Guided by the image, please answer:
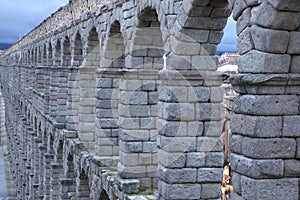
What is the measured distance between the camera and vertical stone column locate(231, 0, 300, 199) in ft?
16.7

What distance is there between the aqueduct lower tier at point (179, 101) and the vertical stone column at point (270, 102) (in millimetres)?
11

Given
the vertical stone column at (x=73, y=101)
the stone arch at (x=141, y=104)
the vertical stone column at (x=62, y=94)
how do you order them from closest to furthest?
the stone arch at (x=141, y=104) < the vertical stone column at (x=73, y=101) < the vertical stone column at (x=62, y=94)

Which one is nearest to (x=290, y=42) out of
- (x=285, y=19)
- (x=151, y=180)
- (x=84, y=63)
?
(x=285, y=19)

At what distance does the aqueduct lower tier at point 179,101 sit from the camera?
17.0ft

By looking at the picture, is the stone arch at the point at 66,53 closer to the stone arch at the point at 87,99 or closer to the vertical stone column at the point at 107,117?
the stone arch at the point at 87,99

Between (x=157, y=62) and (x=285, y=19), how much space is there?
4863 mm

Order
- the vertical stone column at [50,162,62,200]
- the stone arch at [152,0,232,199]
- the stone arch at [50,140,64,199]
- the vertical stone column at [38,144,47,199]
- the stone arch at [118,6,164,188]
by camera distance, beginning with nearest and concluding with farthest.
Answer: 1. the stone arch at [152,0,232,199]
2. the stone arch at [118,6,164,188]
3. the stone arch at [50,140,64,199]
4. the vertical stone column at [50,162,62,200]
5. the vertical stone column at [38,144,47,199]

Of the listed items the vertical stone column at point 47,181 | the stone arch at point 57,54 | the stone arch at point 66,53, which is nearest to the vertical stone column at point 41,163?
the vertical stone column at point 47,181

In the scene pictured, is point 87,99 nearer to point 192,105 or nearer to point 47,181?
point 192,105

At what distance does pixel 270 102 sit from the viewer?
17.0 ft

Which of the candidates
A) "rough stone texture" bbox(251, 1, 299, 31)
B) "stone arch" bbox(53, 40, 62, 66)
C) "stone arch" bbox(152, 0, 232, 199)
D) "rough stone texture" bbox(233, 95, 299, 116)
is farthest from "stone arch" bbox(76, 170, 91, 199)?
"rough stone texture" bbox(251, 1, 299, 31)

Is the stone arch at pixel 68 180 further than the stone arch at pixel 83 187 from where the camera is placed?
Yes

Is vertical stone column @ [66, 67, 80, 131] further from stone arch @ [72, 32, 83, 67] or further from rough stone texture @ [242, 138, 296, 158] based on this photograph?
rough stone texture @ [242, 138, 296, 158]

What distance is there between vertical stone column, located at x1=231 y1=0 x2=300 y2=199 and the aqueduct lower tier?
0.01m
